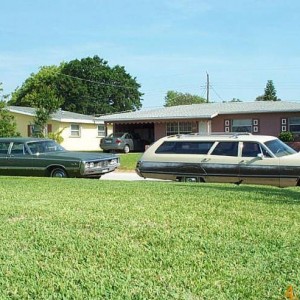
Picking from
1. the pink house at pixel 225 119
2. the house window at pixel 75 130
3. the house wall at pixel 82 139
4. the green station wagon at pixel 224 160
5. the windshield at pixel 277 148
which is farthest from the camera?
the house window at pixel 75 130

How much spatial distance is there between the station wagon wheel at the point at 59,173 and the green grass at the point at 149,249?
6635 mm

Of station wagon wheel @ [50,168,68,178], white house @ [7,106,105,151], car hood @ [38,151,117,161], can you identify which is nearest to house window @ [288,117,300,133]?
white house @ [7,106,105,151]

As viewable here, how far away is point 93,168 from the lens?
46.0 ft

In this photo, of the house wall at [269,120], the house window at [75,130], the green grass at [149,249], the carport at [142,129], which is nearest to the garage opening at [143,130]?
the carport at [142,129]

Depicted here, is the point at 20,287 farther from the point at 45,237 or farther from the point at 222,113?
the point at 222,113

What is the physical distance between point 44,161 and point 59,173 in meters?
0.59

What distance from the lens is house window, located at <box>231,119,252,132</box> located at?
30719 mm

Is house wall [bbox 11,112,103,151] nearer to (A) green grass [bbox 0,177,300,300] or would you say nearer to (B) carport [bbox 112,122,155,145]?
(B) carport [bbox 112,122,155,145]

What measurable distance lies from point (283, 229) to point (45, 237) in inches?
103

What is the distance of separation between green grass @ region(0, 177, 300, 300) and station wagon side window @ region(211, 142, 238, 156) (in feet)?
16.4

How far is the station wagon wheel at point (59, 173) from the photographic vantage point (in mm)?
13781

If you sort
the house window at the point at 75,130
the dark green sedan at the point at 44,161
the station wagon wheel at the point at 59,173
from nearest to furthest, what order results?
the dark green sedan at the point at 44,161 → the station wagon wheel at the point at 59,173 → the house window at the point at 75,130

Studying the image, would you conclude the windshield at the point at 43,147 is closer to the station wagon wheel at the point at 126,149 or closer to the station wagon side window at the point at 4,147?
the station wagon side window at the point at 4,147

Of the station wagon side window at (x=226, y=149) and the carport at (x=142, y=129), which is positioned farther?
the carport at (x=142, y=129)
